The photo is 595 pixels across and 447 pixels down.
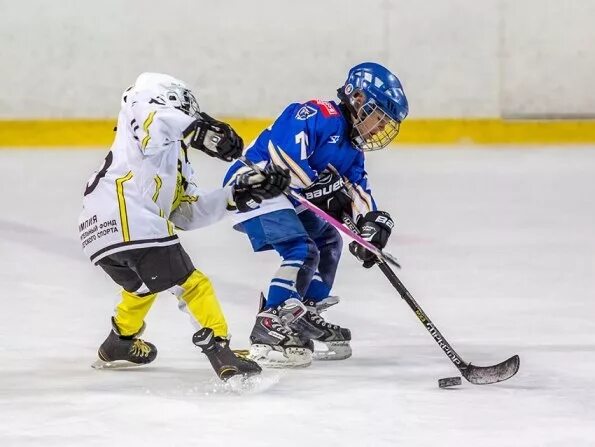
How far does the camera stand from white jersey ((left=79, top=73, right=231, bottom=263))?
3.31m

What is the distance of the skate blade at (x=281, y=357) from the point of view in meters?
3.74

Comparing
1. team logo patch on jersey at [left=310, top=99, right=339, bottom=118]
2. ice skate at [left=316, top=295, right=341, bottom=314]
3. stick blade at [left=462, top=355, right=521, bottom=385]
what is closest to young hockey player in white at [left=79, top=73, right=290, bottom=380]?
team logo patch on jersey at [left=310, top=99, right=339, bottom=118]

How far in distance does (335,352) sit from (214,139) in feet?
3.00

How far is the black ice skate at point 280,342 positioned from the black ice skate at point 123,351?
0.29 meters

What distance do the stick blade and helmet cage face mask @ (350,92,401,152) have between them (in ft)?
Result: 2.28

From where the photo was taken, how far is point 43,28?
877cm

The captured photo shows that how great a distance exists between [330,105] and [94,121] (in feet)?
17.0

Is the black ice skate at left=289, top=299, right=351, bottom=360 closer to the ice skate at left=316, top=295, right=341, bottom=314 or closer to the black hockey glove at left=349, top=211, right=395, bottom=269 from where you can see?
the ice skate at left=316, top=295, right=341, bottom=314

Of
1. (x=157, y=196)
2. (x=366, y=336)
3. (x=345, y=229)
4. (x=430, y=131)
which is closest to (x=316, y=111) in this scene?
(x=345, y=229)

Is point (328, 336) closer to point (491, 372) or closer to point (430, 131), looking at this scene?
point (491, 372)

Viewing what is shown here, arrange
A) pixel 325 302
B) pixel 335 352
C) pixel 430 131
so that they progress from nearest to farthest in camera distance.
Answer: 1. pixel 335 352
2. pixel 325 302
3. pixel 430 131

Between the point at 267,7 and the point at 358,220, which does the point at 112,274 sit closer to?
the point at 358,220

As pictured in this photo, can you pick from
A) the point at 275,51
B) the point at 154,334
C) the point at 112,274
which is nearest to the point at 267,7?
the point at 275,51

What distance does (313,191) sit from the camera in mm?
3854
